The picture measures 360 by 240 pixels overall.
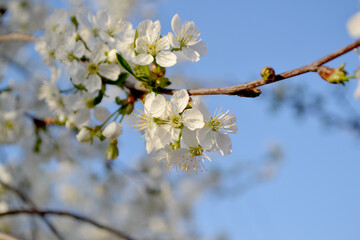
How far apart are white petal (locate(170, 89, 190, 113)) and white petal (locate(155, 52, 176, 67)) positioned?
137mm

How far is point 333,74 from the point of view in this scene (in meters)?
0.79

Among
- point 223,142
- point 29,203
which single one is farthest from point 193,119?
point 29,203

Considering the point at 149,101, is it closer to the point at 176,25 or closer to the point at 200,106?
the point at 200,106

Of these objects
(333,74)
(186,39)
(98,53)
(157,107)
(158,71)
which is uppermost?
(98,53)

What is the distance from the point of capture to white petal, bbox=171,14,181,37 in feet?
3.72

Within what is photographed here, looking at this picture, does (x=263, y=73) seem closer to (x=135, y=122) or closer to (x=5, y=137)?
(x=135, y=122)

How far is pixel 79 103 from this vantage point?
133cm

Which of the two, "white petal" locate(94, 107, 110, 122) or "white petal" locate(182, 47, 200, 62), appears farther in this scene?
"white petal" locate(94, 107, 110, 122)

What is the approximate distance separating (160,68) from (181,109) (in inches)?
7.6

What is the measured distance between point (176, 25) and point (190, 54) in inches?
4.3

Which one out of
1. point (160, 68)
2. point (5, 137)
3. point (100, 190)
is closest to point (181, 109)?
point (160, 68)

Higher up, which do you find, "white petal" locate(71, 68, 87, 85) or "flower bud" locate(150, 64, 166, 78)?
"white petal" locate(71, 68, 87, 85)

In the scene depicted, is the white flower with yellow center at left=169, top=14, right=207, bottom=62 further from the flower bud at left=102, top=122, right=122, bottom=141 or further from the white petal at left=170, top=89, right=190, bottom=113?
the flower bud at left=102, top=122, right=122, bottom=141

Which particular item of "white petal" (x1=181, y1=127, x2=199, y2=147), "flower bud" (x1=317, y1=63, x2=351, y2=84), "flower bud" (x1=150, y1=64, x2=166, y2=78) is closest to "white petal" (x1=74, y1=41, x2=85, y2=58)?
"flower bud" (x1=150, y1=64, x2=166, y2=78)
